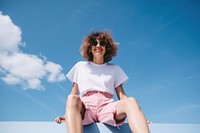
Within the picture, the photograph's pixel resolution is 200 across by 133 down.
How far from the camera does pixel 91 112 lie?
137cm

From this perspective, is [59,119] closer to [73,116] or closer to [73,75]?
[73,116]

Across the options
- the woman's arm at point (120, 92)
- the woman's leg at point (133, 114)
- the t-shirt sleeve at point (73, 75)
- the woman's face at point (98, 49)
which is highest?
the woman's face at point (98, 49)

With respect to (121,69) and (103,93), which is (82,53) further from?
(103,93)

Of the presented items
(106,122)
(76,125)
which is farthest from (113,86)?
(76,125)

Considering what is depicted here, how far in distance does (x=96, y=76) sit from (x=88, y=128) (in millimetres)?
407

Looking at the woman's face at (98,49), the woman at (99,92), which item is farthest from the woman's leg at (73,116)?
the woman's face at (98,49)

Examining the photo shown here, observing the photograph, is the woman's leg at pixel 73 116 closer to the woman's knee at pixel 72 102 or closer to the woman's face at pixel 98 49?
the woman's knee at pixel 72 102

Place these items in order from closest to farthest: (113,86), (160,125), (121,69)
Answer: (160,125)
(113,86)
(121,69)

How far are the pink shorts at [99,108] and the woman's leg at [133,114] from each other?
54mm

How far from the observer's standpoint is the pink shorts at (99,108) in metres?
1.32

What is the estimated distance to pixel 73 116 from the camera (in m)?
1.10

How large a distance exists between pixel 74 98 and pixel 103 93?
0.35 m

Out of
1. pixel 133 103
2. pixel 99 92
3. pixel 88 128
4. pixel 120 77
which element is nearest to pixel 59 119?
pixel 88 128

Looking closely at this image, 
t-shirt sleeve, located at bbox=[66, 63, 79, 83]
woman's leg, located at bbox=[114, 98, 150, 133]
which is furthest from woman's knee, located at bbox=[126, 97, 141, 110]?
t-shirt sleeve, located at bbox=[66, 63, 79, 83]
